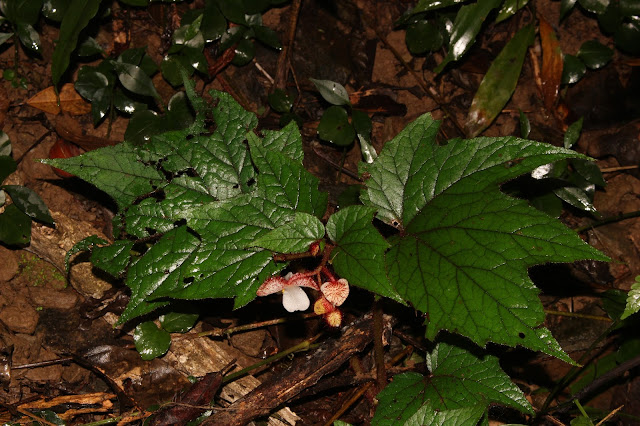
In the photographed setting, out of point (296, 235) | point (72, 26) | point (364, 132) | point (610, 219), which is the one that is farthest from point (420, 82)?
point (72, 26)

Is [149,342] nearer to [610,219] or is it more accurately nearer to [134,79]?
[134,79]

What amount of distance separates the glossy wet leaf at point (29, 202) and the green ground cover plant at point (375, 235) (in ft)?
1.28

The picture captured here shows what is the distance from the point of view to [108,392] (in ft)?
9.27

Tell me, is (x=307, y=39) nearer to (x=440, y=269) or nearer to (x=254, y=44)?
(x=254, y=44)

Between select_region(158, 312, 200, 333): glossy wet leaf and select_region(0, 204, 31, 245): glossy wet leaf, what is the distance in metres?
0.85

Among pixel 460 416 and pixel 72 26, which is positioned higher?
pixel 72 26

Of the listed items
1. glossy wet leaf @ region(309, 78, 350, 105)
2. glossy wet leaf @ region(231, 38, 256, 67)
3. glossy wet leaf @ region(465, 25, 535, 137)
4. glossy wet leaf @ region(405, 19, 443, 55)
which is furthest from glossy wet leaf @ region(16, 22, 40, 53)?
glossy wet leaf @ region(465, 25, 535, 137)

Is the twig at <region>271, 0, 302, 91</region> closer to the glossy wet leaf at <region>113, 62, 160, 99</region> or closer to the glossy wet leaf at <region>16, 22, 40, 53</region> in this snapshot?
the glossy wet leaf at <region>113, 62, 160, 99</region>

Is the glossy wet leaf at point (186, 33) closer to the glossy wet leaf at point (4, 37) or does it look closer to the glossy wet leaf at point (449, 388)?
the glossy wet leaf at point (4, 37)

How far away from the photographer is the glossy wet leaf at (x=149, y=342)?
279 cm

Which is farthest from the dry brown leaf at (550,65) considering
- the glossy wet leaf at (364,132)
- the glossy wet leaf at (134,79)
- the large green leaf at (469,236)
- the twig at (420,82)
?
the glossy wet leaf at (134,79)

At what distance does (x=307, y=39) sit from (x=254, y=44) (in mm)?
359

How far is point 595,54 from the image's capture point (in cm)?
353

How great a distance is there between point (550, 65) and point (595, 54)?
301 mm
